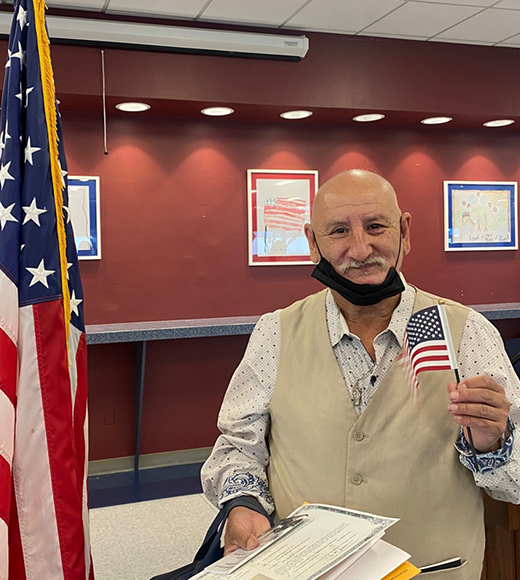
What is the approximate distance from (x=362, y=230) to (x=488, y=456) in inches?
23.6

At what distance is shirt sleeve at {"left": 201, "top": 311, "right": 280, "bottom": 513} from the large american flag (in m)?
0.35

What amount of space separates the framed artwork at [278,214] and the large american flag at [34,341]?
3606 millimetres

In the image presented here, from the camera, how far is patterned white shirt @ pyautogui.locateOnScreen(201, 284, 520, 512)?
151cm

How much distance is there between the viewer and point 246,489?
1557mm

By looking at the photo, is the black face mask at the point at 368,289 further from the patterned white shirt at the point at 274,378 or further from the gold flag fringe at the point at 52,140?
the gold flag fringe at the point at 52,140

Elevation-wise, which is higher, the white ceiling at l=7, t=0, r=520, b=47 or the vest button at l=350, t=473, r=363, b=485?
the white ceiling at l=7, t=0, r=520, b=47

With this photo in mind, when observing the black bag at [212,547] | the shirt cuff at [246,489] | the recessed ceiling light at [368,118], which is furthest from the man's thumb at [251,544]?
the recessed ceiling light at [368,118]

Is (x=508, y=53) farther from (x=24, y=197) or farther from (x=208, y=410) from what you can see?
(x=24, y=197)

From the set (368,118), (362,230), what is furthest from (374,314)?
(368,118)

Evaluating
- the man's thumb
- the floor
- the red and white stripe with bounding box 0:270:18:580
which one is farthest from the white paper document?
the floor

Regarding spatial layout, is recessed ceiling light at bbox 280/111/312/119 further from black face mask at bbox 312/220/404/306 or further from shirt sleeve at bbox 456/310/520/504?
shirt sleeve at bbox 456/310/520/504

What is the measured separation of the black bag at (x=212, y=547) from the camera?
138 centimetres

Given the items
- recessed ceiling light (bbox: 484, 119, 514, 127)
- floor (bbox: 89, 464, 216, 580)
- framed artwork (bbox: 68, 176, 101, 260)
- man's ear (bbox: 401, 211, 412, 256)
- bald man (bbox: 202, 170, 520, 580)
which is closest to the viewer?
bald man (bbox: 202, 170, 520, 580)

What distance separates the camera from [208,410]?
5.22 m
